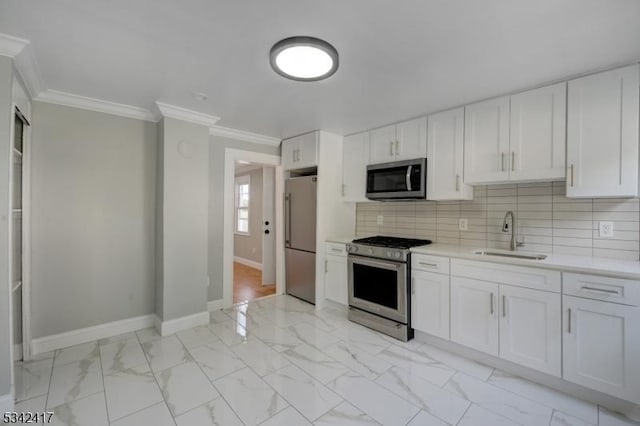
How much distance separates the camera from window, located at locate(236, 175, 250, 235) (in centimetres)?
646

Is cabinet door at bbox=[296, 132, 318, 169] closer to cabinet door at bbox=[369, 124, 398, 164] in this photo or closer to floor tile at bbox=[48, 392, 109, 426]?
cabinet door at bbox=[369, 124, 398, 164]

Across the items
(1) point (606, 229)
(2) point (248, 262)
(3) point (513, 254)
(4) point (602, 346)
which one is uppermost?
(1) point (606, 229)

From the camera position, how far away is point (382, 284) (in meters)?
2.93

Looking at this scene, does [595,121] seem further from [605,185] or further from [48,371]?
[48,371]

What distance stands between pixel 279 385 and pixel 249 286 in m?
2.75

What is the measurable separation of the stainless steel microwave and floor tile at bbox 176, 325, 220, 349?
2.27m

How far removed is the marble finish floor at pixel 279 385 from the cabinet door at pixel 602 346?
0.60 feet

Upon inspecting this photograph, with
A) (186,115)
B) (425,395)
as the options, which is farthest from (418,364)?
(186,115)

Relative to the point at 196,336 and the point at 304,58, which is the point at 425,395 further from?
the point at 304,58

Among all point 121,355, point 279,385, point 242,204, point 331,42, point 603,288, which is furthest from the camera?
point 242,204

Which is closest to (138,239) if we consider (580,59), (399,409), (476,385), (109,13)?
(109,13)

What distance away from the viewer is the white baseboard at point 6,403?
5.57ft

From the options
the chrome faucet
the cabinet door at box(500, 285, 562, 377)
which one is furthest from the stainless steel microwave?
the cabinet door at box(500, 285, 562, 377)

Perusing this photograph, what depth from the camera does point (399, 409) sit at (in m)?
1.81
